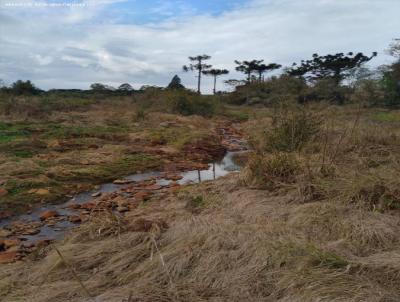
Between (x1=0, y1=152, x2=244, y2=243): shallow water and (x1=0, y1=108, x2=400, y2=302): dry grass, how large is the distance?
0.78m

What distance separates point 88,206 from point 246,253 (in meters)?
3.15

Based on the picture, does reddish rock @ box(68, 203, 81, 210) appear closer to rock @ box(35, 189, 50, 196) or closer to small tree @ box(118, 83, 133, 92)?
rock @ box(35, 189, 50, 196)

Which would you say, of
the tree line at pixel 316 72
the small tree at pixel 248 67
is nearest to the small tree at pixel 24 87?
the tree line at pixel 316 72

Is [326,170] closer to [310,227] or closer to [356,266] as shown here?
[310,227]

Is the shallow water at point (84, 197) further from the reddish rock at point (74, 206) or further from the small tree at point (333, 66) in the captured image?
the small tree at point (333, 66)

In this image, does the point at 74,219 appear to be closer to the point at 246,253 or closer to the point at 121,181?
the point at 121,181

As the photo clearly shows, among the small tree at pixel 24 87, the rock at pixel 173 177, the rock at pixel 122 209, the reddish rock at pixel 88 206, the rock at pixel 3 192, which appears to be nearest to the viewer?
the rock at pixel 122 209

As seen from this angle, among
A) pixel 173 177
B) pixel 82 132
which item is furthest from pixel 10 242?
pixel 82 132

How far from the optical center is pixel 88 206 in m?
5.64

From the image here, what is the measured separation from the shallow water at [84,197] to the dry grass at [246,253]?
779 millimetres

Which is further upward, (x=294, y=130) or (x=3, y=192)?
(x=294, y=130)

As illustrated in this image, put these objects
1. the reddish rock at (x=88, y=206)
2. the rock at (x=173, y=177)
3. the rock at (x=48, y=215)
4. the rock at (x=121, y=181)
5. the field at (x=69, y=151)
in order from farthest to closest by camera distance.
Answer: the rock at (x=173, y=177) → the rock at (x=121, y=181) → the field at (x=69, y=151) → the reddish rock at (x=88, y=206) → the rock at (x=48, y=215)

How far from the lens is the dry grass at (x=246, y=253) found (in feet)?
8.99

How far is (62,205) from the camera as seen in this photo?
19.0ft
